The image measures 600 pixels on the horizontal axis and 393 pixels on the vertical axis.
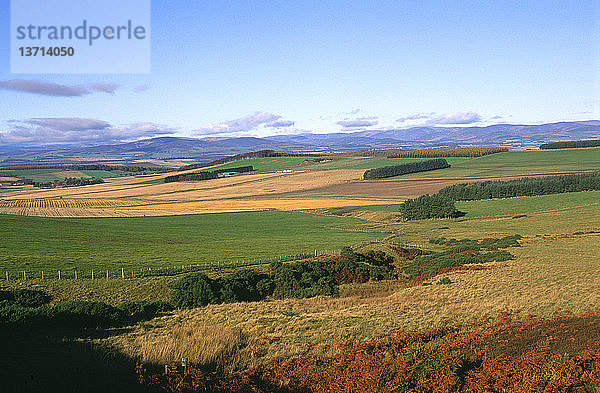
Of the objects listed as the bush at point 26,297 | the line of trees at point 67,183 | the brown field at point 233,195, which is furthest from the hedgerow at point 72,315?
the line of trees at point 67,183

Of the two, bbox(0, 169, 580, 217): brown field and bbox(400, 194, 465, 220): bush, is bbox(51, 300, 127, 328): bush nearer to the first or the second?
bbox(400, 194, 465, 220): bush

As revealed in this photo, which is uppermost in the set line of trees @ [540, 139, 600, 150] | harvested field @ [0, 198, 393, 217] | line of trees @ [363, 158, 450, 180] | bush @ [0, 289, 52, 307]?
line of trees @ [540, 139, 600, 150]

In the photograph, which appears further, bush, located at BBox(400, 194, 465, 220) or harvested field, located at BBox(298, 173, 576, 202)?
harvested field, located at BBox(298, 173, 576, 202)

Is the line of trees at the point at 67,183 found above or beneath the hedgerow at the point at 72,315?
above

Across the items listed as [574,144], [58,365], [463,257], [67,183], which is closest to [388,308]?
[58,365]

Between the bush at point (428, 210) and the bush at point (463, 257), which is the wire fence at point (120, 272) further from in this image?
the bush at point (428, 210)

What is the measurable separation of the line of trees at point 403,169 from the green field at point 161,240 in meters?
63.7

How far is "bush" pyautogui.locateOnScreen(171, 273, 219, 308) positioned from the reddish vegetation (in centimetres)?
1266

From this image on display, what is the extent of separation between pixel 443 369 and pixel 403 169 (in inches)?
5313

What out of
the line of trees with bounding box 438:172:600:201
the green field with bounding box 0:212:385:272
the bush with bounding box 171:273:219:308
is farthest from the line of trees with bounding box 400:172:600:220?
the bush with bounding box 171:273:219:308

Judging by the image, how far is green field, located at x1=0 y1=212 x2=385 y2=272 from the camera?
37.7 metres

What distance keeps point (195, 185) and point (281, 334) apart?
428ft

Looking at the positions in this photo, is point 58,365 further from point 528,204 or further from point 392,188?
point 392,188

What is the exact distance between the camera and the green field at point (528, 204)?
72.4 metres
